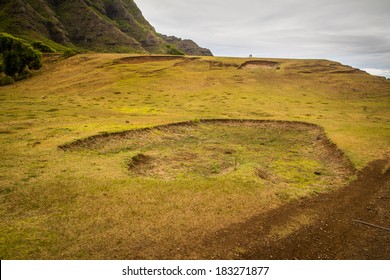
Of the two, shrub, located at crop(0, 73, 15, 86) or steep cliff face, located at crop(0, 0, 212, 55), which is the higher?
steep cliff face, located at crop(0, 0, 212, 55)

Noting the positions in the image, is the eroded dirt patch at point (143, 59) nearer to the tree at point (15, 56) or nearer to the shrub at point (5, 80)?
the tree at point (15, 56)

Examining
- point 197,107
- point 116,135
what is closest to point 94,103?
point 197,107

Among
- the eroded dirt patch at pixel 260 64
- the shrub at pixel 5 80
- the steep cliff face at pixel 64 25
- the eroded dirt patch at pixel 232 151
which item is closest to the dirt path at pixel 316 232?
the eroded dirt patch at pixel 232 151

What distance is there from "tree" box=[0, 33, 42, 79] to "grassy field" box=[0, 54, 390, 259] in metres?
18.3

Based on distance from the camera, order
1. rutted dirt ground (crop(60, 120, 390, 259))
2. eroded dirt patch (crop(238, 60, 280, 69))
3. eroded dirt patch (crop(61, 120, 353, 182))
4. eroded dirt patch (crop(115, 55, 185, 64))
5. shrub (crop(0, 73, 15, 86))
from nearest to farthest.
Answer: rutted dirt ground (crop(60, 120, 390, 259))
eroded dirt patch (crop(61, 120, 353, 182))
shrub (crop(0, 73, 15, 86))
eroded dirt patch (crop(115, 55, 185, 64))
eroded dirt patch (crop(238, 60, 280, 69))

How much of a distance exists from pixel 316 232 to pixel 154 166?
10681 mm

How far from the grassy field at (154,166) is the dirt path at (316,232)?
31.4 inches

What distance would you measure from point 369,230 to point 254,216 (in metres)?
4.68

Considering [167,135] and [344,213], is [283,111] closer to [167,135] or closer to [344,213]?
[167,135]

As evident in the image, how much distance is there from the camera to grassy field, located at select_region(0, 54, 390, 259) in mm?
10117

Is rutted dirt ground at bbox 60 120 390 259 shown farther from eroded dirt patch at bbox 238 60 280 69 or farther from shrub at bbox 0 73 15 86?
shrub at bbox 0 73 15 86

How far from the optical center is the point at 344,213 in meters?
12.3

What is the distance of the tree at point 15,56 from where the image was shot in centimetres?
6228

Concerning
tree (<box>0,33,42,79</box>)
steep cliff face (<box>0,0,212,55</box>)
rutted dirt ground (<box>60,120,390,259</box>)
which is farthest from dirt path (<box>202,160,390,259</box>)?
steep cliff face (<box>0,0,212,55</box>)
